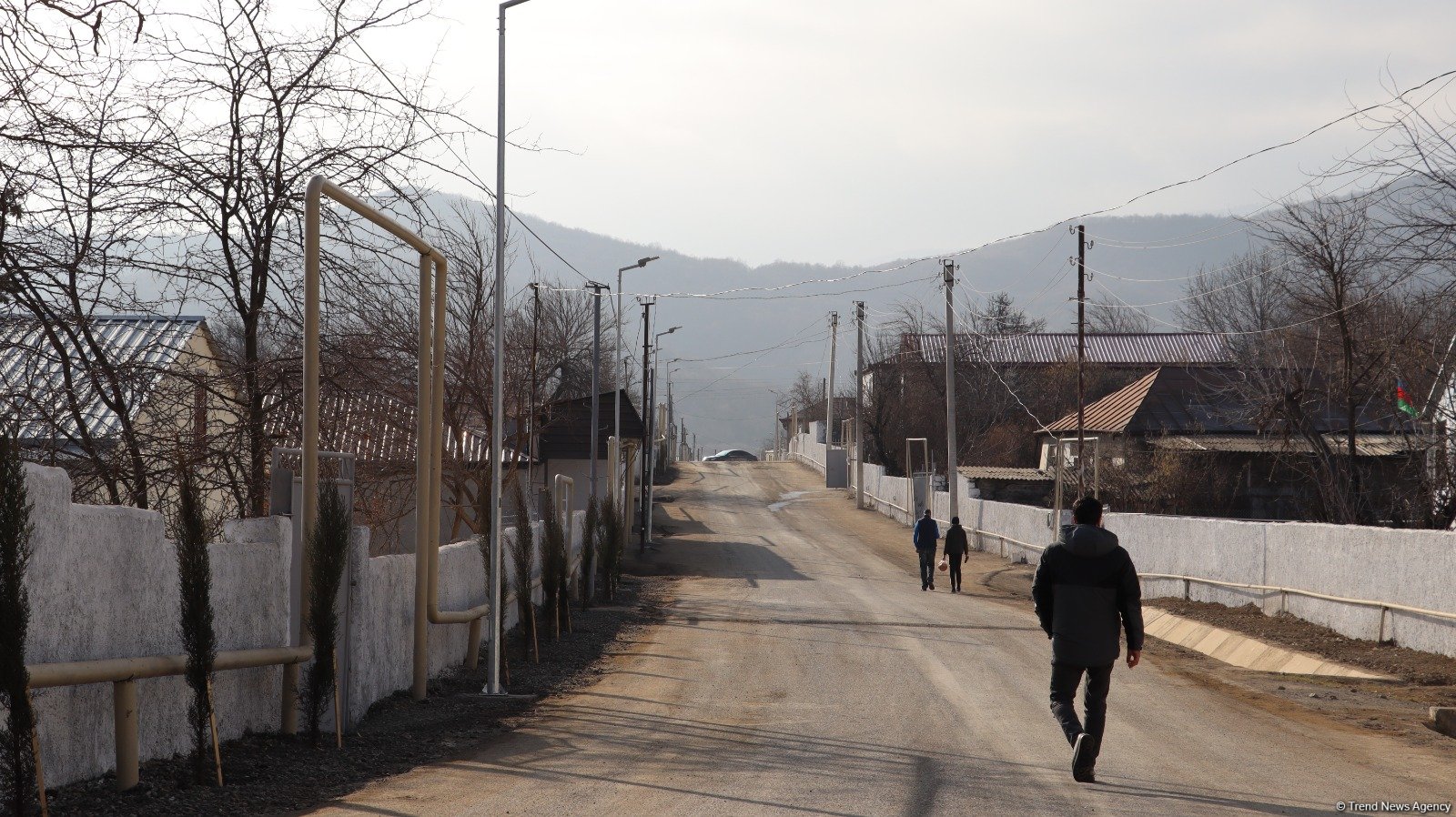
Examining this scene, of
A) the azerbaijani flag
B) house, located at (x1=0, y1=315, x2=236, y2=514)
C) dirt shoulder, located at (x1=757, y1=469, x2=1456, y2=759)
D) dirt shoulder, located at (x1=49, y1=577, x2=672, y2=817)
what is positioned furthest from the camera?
the azerbaijani flag

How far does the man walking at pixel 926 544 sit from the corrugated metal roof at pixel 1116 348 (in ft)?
147

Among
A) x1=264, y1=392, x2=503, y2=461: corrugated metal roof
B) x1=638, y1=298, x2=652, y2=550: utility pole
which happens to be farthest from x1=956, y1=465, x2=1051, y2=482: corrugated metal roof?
x1=264, y1=392, x2=503, y2=461: corrugated metal roof

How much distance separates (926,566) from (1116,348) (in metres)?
55.9

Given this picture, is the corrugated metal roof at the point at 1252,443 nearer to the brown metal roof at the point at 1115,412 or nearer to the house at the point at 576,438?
the brown metal roof at the point at 1115,412

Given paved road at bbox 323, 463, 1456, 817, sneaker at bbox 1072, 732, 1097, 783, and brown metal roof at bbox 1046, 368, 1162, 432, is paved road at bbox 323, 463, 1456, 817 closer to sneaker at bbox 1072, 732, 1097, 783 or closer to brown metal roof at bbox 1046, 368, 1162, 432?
sneaker at bbox 1072, 732, 1097, 783

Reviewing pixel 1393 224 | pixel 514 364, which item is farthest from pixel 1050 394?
pixel 1393 224

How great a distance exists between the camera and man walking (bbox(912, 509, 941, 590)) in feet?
93.9

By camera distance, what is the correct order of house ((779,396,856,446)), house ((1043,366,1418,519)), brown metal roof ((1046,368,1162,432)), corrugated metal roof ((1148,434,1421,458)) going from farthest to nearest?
house ((779,396,856,446)), brown metal roof ((1046,368,1162,432)), house ((1043,366,1418,519)), corrugated metal roof ((1148,434,1421,458))

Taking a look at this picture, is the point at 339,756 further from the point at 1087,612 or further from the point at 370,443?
the point at 370,443

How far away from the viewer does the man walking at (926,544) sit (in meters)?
28.6

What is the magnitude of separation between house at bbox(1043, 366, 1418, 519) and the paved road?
18757 millimetres

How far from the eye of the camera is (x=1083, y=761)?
25.0 feet

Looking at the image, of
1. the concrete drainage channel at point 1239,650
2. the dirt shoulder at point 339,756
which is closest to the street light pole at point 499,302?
the dirt shoulder at point 339,756

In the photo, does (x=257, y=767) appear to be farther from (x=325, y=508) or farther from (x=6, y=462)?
(x=6, y=462)
